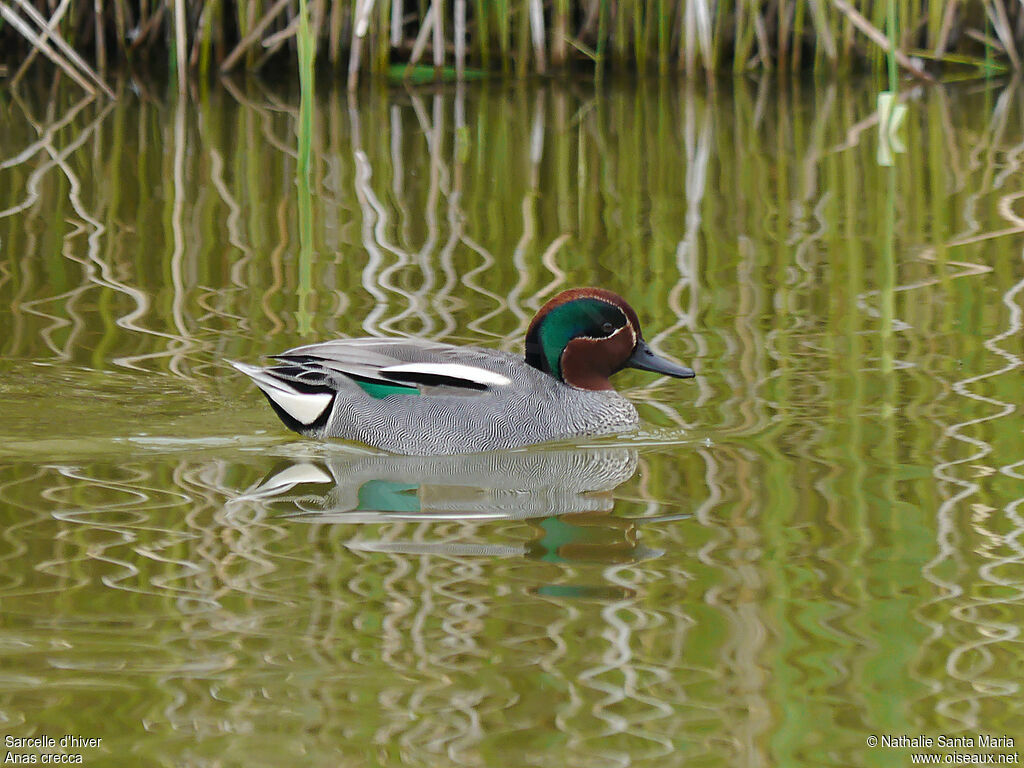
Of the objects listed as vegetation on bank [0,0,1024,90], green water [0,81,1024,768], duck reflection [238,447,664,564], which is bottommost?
duck reflection [238,447,664,564]

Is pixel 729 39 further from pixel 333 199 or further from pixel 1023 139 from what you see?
pixel 333 199

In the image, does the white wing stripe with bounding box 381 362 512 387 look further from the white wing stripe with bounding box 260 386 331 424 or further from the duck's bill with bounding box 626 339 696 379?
the duck's bill with bounding box 626 339 696 379

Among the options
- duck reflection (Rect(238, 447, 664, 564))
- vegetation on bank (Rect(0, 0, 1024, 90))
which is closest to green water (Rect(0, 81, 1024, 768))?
duck reflection (Rect(238, 447, 664, 564))

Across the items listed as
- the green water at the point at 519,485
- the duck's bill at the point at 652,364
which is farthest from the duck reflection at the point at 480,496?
Result: the duck's bill at the point at 652,364

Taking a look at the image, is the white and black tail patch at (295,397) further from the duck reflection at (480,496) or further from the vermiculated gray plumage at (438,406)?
the duck reflection at (480,496)

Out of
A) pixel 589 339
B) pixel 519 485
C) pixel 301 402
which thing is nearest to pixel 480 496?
pixel 519 485

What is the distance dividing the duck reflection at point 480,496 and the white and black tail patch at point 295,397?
0.18 meters

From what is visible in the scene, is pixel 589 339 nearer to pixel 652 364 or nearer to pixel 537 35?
pixel 652 364

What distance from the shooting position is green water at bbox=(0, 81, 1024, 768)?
2.85 m

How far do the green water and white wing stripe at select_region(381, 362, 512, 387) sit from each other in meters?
0.23

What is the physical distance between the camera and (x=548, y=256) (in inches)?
266

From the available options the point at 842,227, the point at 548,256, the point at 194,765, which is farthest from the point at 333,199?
the point at 194,765

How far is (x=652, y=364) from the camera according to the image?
491 cm

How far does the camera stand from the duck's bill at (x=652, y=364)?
4.85m
